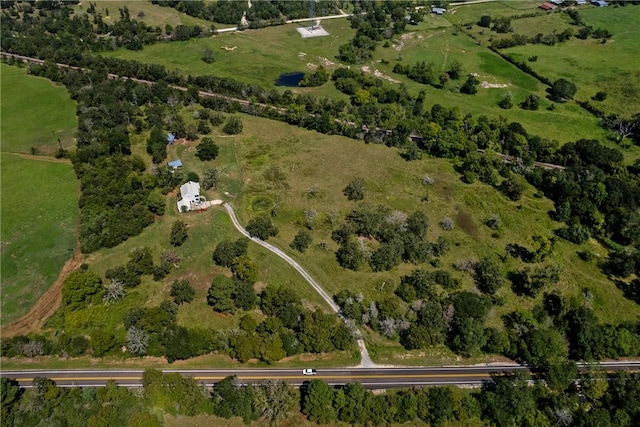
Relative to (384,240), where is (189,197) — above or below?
above

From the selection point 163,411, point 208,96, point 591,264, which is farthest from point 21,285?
point 591,264

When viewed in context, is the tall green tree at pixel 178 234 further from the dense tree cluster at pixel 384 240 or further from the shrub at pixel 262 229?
the dense tree cluster at pixel 384 240

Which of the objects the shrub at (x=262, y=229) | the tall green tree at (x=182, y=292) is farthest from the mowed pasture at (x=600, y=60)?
the tall green tree at (x=182, y=292)

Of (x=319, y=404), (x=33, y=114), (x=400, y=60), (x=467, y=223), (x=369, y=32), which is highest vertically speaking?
(x=369, y=32)

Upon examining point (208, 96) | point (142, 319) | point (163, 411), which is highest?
point (208, 96)

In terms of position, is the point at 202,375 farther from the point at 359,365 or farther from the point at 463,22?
the point at 463,22

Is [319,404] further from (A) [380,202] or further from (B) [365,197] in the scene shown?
(B) [365,197]

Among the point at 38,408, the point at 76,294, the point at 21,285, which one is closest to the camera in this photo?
the point at 38,408

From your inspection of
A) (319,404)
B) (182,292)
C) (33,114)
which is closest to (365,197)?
(182,292)
